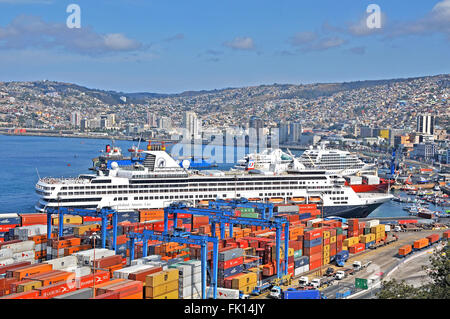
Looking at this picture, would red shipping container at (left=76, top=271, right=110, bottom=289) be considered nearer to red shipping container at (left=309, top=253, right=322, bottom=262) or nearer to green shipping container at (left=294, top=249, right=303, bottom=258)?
green shipping container at (left=294, top=249, right=303, bottom=258)

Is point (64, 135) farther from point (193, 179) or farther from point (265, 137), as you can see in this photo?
point (193, 179)

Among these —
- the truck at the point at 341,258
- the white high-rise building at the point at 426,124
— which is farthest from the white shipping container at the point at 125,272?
the white high-rise building at the point at 426,124

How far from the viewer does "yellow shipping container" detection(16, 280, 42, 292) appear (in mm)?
10672

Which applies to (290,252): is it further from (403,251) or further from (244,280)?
(403,251)

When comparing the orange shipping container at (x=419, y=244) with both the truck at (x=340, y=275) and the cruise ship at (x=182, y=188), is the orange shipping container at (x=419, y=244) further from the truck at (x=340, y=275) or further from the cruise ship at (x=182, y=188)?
the cruise ship at (x=182, y=188)

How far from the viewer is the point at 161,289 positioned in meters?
11.4

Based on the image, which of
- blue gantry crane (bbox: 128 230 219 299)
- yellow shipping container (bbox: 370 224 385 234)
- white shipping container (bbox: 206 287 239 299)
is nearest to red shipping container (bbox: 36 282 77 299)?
blue gantry crane (bbox: 128 230 219 299)

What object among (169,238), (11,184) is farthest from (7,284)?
(11,184)

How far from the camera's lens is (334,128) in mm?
123062

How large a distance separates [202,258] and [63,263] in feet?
10.7

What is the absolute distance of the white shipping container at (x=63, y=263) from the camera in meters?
12.7

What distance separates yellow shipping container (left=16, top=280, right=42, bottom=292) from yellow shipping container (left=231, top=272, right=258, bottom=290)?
4.62m

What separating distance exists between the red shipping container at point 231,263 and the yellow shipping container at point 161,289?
5.74 ft

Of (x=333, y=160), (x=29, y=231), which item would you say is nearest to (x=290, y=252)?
(x=29, y=231)
